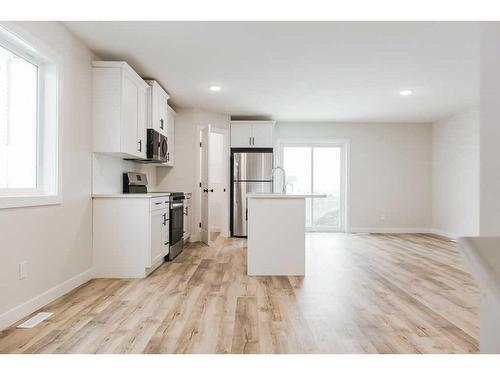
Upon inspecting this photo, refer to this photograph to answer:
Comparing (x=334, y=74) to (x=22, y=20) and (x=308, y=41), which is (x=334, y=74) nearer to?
(x=308, y=41)

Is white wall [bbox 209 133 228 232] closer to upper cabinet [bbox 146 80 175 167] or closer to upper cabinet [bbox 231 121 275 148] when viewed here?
upper cabinet [bbox 231 121 275 148]

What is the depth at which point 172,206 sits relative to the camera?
4652 mm

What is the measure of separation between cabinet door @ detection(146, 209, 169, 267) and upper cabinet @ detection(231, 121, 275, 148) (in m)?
3.00

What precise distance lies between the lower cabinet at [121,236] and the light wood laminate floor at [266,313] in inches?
6.0

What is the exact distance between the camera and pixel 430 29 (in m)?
3.16

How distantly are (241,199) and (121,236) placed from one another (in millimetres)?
3395

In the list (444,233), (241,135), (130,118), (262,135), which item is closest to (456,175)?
(444,233)

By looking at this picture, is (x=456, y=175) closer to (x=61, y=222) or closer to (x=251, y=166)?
(x=251, y=166)

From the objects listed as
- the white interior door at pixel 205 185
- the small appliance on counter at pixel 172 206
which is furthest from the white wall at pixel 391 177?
the small appliance on counter at pixel 172 206

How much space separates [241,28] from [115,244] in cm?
249

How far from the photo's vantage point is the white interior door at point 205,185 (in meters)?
5.69

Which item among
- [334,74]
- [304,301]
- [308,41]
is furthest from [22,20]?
[334,74]

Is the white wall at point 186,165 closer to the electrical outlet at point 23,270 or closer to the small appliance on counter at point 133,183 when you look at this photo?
the small appliance on counter at point 133,183

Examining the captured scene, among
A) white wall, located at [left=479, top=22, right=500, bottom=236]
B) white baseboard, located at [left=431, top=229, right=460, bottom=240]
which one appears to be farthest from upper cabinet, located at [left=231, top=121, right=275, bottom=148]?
white wall, located at [left=479, top=22, right=500, bottom=236]
